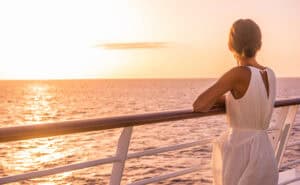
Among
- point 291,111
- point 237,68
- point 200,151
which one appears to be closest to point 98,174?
point 200,151

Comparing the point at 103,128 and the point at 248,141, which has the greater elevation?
the point at 103,128

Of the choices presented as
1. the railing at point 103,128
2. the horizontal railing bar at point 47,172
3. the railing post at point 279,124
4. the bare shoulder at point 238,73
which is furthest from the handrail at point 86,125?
the railing post at point 279,124

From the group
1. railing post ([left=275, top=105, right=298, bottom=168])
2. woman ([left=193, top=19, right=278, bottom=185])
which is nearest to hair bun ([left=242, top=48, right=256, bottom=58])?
woman ([left=193, top=19, right=278, bottom=185])

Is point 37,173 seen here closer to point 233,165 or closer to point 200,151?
point 233,165

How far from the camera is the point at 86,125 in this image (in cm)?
221

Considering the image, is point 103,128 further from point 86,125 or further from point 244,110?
point 244,110

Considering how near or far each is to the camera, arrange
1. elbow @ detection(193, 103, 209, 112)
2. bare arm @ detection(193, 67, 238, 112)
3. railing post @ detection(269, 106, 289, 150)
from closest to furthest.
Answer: bare arm @ detection(193, 67, 238, 112)
elbow @ detection(193, 103, 209, 112)
railing post @ detection(269, 106, 289, 150)

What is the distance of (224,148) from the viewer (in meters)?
2.50

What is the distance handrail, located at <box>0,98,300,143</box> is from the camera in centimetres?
192

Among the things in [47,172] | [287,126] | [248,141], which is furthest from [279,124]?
[47,172]

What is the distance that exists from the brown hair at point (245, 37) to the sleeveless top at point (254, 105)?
0.09m

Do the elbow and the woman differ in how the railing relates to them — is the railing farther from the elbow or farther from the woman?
the woman

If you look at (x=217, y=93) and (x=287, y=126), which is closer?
(x=217, y=93)

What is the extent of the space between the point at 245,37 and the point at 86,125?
2.68ft
